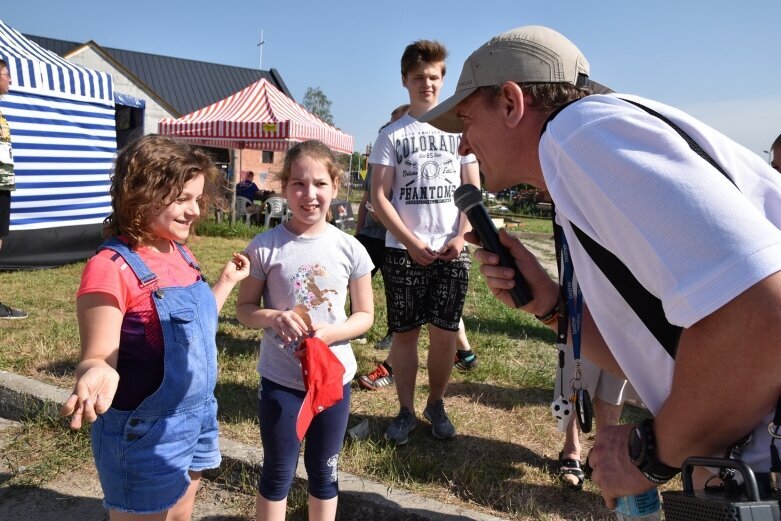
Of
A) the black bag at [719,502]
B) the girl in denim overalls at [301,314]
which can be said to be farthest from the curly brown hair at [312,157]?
the black bag at [719,502]

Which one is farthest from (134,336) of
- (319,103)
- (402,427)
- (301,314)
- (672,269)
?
(319,103)

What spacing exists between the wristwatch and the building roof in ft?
113

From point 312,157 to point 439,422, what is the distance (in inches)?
69.4

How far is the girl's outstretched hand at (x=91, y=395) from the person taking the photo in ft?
4.96

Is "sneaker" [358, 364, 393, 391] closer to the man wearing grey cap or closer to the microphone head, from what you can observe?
the microphone head

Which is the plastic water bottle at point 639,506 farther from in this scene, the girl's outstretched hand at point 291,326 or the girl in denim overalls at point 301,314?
the girl's outstretched hand at point 291,326

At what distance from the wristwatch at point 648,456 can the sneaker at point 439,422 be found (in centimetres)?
235

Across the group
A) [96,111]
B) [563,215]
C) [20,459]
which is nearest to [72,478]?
[20,459]

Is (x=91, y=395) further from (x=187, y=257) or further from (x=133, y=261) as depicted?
(x=187, y=257)

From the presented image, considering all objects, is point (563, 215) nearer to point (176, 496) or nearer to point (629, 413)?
point (176, 496)

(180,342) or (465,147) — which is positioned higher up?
(465,147)

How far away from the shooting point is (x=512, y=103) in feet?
4.92

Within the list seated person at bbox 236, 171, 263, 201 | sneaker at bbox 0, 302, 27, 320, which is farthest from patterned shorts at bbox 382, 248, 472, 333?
seated person at bbox 236, 171, 263, 201

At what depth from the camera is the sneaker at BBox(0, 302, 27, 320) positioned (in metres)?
5.46
